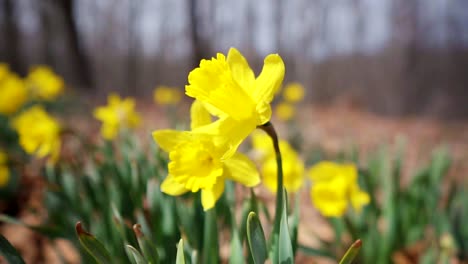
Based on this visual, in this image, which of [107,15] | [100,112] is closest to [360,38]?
[100,112]

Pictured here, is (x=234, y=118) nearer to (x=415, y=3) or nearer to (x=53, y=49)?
(x=415, y=3)

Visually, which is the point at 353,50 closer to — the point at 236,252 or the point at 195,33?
the point at 195,33

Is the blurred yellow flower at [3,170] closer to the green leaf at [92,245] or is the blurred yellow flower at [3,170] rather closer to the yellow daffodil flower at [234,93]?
the green leaf at [92,245]

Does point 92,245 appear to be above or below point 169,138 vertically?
below

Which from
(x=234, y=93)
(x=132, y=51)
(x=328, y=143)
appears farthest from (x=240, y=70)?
(x=132, y=51)

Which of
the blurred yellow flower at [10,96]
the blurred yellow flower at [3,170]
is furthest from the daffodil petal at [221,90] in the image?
the blurred yellow flower at [10,96]

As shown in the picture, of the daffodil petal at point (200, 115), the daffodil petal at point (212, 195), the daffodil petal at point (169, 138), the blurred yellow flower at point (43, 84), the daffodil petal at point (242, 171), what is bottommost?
the blurred yellow flower at point (43, 84)
